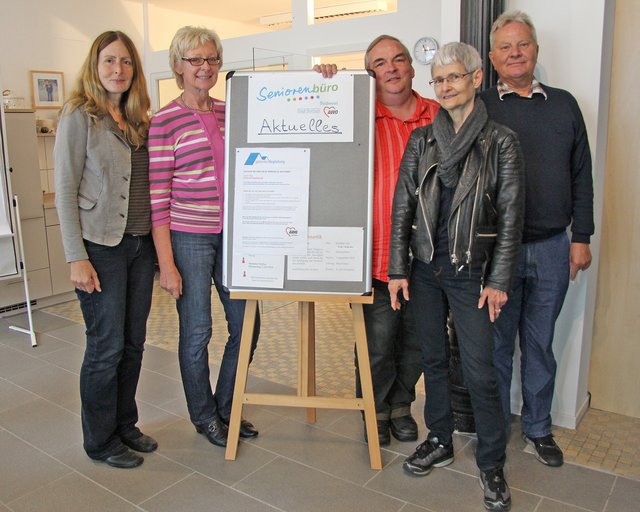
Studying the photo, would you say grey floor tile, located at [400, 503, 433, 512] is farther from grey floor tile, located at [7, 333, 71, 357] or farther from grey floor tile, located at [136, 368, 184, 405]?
grey floor tile, located at [7, 333, 71, 357]

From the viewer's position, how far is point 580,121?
226 centimetres

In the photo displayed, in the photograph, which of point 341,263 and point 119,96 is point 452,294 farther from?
point 119,96

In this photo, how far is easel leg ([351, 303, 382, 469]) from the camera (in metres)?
2.29

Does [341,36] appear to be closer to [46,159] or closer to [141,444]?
[46,159]

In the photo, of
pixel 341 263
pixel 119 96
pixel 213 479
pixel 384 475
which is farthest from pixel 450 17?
pixel 213 479

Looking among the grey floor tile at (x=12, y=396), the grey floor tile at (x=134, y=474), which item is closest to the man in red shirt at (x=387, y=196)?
the grey floor tile at (x=134, y=474)

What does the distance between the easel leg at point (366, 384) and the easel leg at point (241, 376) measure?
398 mm

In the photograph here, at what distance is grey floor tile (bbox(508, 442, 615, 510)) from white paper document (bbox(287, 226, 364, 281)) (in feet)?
3.19

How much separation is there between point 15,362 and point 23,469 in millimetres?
1356

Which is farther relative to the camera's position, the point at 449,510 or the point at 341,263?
the point at 341,263

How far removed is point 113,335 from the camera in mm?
2271

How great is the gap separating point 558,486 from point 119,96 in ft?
7.13

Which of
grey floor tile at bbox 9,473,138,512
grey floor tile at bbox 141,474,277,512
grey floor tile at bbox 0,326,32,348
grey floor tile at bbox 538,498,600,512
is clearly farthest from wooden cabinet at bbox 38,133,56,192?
grey floor tile at bbox 538,498,600,512

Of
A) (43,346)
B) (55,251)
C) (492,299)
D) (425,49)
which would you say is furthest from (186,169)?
(425,49)
